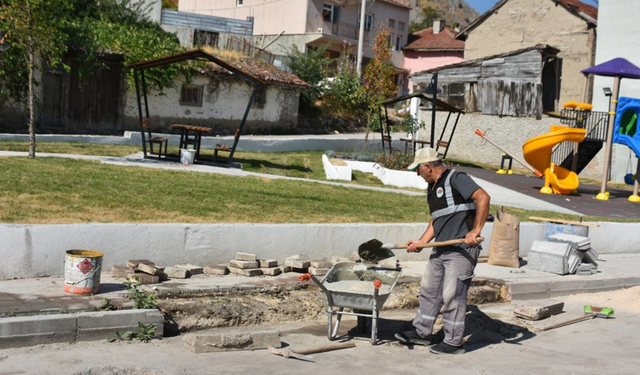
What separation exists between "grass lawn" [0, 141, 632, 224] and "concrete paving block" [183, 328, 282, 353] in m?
3.84

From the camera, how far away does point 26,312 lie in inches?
283

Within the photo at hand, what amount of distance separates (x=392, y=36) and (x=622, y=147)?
27.9 meters

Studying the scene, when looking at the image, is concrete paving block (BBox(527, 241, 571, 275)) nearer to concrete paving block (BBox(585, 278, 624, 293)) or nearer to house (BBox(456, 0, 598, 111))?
concrete paving block (BBox(585, 278, 624, 293))

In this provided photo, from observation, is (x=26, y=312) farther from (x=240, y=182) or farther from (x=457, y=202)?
(x=240, y=182)

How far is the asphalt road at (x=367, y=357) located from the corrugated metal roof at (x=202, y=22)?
36808mm

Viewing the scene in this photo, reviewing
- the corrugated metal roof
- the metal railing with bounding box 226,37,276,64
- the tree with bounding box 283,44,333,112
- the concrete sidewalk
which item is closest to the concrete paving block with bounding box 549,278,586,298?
the concrete sidewalk

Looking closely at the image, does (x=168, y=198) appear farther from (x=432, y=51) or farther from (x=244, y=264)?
(x=432, y=51)

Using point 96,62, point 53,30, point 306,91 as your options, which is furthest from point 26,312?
point 306,91

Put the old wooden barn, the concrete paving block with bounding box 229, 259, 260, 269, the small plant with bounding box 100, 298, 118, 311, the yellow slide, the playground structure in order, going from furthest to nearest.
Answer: the old wooden barn → the playground structure → the yellow slide → the concrete paving block with bounding box 229, 259, 260, 269 → the small plant with bounding box 100, 298, 118, 311

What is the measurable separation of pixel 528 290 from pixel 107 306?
21.5ft

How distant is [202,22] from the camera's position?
4459 centimetres

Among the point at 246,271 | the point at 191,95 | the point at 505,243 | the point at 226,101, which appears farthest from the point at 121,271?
the point at 226,101

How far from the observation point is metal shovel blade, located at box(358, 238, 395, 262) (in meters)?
8.63

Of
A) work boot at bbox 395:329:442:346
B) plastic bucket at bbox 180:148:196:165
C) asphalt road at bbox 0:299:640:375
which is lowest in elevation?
asphalt road at bbox 0:299:640:375
